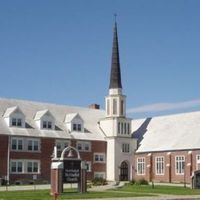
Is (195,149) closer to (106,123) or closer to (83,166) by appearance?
(106,123)

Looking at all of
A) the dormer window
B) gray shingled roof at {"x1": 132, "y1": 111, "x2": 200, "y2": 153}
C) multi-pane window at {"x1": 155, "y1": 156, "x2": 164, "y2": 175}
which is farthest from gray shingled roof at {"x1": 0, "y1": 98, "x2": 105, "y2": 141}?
multi-pane window at {"x1": 155, "y1": 156, "x2": 164, "y2": 175}

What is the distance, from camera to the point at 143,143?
74.9 m

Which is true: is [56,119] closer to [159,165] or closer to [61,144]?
[61,144]

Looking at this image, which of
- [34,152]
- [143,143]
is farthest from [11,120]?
[143,143]

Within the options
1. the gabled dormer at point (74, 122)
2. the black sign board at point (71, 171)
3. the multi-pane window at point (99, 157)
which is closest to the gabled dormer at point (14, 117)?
the gabled dormer at point (74, 122)

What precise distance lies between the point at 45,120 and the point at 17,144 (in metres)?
5.39

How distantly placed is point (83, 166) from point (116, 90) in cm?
3122

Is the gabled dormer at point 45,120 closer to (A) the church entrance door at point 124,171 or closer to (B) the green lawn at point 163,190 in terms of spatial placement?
(A) the church entrance door at point 124,171

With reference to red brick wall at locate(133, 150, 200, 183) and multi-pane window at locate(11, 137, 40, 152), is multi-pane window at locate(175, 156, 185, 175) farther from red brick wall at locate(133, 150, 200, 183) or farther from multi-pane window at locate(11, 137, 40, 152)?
multi-pane window at locate(11, 137, 40, 152)

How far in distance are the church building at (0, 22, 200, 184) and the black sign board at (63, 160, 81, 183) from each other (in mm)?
20312

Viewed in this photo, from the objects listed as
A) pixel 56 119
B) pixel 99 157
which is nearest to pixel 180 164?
pixel 99 157

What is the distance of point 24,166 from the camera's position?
211ft

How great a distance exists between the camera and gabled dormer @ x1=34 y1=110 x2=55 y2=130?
6719 cm

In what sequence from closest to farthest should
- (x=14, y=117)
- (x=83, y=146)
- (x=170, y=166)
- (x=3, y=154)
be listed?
(x=3, y=154)
(x=14, y=117)
(x=170, y=166)
(x=83, y=146)
